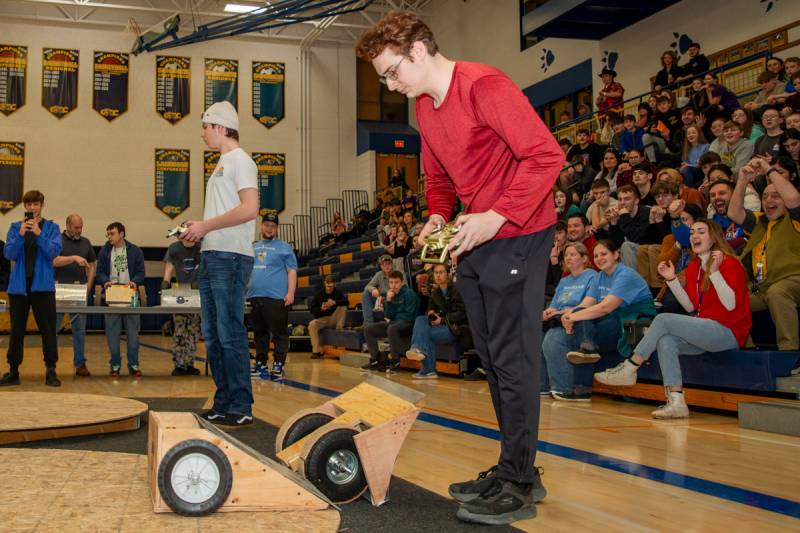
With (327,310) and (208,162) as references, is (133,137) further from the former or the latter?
(327,310)

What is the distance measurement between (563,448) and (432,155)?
1648 mm

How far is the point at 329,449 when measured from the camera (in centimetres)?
248

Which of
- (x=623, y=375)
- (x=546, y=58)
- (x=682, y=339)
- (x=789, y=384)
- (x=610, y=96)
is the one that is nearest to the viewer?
(x=789, y=384)

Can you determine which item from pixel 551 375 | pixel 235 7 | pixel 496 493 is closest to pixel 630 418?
pixel 551 375

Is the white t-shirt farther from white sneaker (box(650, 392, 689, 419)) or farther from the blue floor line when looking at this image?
white sneaker (box(650, 392, 689, 419))

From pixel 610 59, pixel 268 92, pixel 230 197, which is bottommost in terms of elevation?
pixel 230 197

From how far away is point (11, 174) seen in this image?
18906 millimetres

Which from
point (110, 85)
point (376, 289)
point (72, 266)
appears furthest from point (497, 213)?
point (110, 85)

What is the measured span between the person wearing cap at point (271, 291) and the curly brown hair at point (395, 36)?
208 inches

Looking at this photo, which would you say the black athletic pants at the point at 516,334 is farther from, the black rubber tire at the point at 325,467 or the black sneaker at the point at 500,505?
the black rubber tire at the point at 325,467

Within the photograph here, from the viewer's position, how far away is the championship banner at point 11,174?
18.9m

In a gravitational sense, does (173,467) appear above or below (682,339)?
below

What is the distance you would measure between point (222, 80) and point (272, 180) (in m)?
2.84

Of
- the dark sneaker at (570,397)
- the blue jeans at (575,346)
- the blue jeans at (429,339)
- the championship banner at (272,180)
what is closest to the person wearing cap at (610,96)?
the blue jeans at (429,339)
